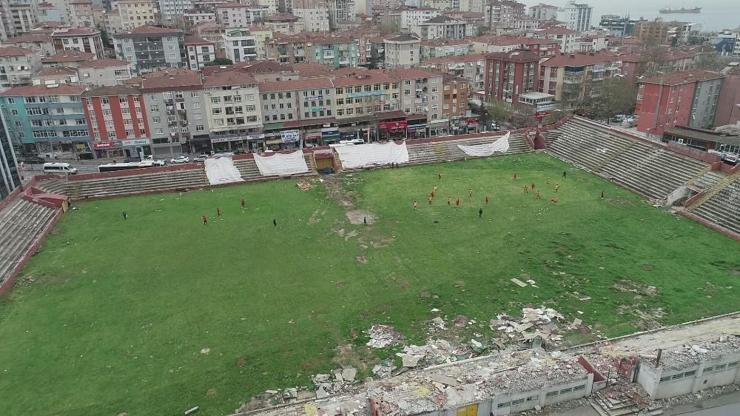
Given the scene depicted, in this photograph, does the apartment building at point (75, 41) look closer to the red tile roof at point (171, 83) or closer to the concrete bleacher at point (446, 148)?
the red tile roof at point (171, 83)

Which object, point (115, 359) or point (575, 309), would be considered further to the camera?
point (575, 309)

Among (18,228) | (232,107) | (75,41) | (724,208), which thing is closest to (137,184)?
(18,228)

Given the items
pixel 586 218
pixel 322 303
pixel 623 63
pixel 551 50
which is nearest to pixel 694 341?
pixel 586 218

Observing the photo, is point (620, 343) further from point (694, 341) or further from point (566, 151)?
point (566, 151)

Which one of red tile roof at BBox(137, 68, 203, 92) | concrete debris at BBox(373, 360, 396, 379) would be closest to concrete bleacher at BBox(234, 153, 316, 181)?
red tile roof at BBox(137, 68, 203, 92)

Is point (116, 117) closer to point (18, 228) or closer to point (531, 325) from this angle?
point (18, 228)

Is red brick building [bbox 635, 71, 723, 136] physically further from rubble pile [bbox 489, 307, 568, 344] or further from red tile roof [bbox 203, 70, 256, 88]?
red tile roof [bbox 203, 70, 256, 88]
